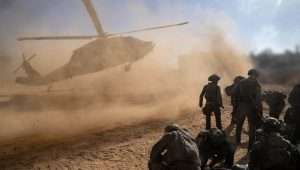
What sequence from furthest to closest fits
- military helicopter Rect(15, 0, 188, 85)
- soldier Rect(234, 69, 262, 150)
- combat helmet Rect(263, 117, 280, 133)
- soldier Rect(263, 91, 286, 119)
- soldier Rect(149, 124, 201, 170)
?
military helicopter Rect(15, 0, 188, 85) < soldier Rect(263, 91, 286, 119) < soldier Rect(234, 69, 262, 150) < combat helmet Rect(263, 117, 280, 133) < soldier Rect(149, 124, 201, 170)

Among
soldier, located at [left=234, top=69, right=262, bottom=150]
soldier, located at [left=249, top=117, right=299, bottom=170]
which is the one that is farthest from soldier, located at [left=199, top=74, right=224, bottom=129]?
soldier, located at [left=249, top=117, right=299, bottom=170]

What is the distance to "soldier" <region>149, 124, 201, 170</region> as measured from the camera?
7.47 meters

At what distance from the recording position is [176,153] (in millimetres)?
7469

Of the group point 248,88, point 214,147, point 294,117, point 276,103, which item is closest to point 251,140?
point 248,88

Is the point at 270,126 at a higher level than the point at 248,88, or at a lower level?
lower

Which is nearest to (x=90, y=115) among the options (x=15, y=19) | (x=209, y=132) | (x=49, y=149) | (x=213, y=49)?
(x=49, y=149)

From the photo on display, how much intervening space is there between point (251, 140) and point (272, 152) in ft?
15.1

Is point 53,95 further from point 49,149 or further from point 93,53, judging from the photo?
point 49,149

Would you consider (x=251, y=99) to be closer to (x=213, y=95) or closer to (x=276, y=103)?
(x=276, y=103)

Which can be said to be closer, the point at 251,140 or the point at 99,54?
the point at 251,140

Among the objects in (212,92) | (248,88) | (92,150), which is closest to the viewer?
(248,88)

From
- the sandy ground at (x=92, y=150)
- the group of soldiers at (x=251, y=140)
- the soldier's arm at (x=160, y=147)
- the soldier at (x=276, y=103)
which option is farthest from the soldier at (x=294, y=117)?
the soldier's arm at (x=160, y=147)

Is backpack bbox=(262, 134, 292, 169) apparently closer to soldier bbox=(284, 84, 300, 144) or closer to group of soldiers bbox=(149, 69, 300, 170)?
group of soldiers bbox=(149, 69, 300, 170)

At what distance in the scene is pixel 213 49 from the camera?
101 ft
